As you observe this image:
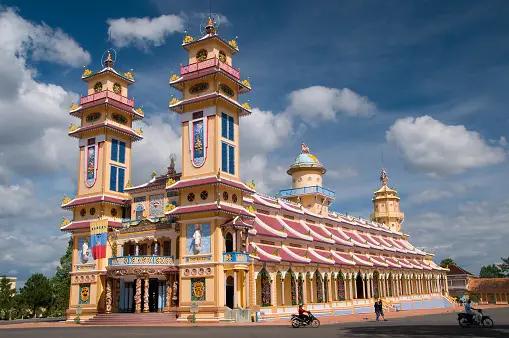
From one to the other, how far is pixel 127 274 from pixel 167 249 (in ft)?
14.0

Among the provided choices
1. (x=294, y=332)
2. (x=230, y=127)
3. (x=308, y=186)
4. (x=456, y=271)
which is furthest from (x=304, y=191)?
(x=456, y=271)

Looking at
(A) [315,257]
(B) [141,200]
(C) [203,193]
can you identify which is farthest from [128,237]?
(A) [315,257]

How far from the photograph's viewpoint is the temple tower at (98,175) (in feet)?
152

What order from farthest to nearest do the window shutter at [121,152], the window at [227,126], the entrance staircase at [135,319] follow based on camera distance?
1. the window shutter at [121,152]
2. the window at [227,126]
3. the entrance staircase at [135,319]

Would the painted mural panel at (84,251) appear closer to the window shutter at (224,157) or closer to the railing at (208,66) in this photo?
the window shutter at (224,157)

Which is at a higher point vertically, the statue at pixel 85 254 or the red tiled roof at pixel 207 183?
the red tiled roof at pixel 207 183

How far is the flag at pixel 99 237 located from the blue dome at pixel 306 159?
31.7 meters

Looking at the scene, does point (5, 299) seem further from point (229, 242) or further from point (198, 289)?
point (229, 242)

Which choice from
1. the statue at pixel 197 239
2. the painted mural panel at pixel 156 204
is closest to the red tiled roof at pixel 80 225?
the painted mural panel at pixel 156 204

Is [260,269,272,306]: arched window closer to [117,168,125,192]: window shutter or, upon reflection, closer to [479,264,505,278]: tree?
[117,168,125,192]: window shutter

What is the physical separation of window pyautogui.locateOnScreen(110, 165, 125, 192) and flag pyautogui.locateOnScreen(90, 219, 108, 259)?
13.5ft

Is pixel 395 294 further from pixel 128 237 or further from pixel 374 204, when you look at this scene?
pixel 128 237

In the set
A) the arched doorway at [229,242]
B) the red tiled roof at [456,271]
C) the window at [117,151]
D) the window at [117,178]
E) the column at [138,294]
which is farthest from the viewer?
the red tiled roof at [456,271]

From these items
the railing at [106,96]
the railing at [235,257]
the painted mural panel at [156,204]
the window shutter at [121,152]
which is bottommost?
the railing at [235,257]
